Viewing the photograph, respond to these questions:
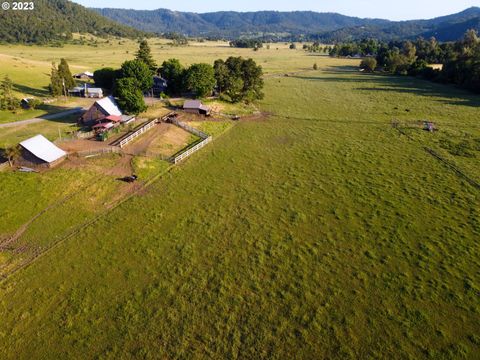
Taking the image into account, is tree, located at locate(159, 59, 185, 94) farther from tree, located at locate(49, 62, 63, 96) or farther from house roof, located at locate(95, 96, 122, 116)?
tree, located at locate(49, 62, 63, 96)

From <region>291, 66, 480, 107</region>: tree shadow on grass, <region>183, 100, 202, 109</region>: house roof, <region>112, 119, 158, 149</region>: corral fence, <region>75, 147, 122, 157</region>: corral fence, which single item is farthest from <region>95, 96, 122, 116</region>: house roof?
<region>291, 66, 480, 107</region>: tree shadow on grass

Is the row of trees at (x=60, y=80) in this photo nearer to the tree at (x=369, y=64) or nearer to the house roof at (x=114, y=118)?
the house roof at (x=114, y=118)

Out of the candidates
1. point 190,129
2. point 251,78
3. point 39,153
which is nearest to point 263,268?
point 39,153

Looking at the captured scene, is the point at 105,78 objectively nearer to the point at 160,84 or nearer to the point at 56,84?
the point at 56,84

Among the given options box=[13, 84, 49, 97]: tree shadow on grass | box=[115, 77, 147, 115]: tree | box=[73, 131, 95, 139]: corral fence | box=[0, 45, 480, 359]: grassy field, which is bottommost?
box=[0, 45, 480, 359]: grassy field

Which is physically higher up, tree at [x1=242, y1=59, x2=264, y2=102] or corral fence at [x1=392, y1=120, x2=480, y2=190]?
tree at [x1=242, y1=59, x2=264, y2=102]

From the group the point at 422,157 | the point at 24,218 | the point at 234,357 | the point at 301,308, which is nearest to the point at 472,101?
the point at 422,157

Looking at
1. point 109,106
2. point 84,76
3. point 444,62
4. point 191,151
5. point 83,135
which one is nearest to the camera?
point 191,151
